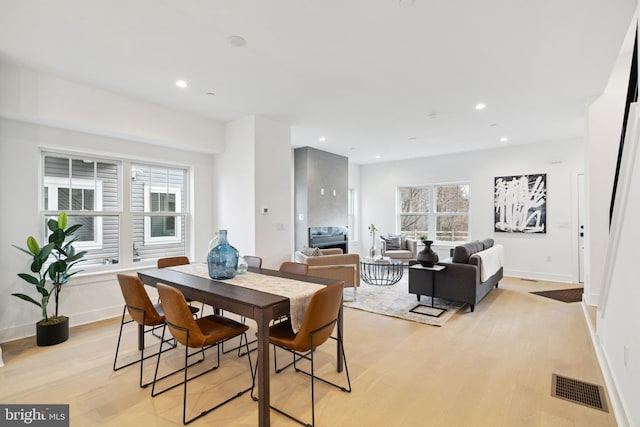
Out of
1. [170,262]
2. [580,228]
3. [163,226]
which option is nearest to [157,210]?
[163,226]

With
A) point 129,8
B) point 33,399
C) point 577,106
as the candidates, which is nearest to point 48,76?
point 129,8

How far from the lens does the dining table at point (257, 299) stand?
1899 millimetres

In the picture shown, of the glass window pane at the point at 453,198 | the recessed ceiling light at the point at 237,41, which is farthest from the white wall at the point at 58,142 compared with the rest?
the glass window pane at the point at 453,198

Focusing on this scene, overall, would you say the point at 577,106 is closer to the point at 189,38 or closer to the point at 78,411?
the point at 189,38

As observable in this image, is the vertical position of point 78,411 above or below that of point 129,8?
below

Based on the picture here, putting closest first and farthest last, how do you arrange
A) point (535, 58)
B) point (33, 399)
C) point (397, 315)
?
1. point (33, 399)
2. point (535, 58)
3. point (397, 315)

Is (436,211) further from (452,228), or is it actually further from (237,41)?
(237,41)

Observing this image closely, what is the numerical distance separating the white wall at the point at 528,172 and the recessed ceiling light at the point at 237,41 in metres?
5.87

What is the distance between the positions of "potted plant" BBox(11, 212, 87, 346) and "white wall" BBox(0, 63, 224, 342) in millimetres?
212

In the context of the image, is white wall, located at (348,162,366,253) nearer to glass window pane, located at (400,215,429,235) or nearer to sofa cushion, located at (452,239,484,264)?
glass window pane, located at (400,215,429,235)

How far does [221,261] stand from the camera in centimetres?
259

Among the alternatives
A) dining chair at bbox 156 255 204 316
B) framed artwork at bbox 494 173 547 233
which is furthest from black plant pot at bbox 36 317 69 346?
framed artwork at bbox 494 173 547 233

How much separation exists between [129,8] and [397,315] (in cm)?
403

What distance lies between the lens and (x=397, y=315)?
4.03 metres
